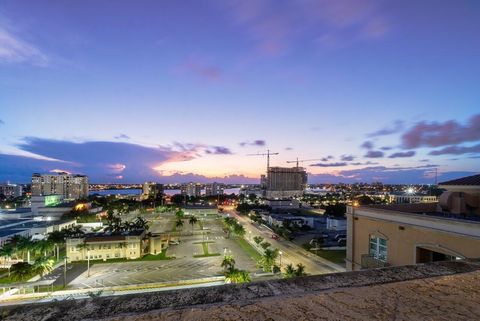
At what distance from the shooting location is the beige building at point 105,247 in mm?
33438

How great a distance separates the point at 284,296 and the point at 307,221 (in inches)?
2089

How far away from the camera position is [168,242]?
1640 inches

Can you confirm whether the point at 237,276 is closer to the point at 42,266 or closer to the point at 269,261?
the point at 269,261

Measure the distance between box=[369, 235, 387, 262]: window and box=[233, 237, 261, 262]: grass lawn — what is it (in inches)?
837

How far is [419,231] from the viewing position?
1015cm

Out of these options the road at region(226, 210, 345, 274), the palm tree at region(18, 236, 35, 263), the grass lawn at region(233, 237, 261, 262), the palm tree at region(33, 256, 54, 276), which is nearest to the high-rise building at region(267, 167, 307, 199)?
the road at region(226, 210, 345, 274)

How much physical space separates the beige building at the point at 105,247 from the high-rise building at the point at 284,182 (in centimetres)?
11676

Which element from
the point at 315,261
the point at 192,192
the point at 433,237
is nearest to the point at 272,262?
the point at 315,261

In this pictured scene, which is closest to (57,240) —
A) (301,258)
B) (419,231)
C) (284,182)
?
(301,258)

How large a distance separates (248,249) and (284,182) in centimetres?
11745

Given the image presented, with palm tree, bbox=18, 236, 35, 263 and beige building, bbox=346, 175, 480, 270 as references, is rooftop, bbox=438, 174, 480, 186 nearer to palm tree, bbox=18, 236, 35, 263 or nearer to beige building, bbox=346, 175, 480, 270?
beige building, bbox=346, 175, 480, 270

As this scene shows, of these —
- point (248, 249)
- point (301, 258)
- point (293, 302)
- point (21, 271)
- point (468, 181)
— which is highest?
point (468, 181)

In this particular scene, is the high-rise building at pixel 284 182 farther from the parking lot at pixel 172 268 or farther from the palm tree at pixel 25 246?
the palm tree at pixel 25 246

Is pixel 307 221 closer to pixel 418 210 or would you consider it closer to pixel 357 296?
pixel 418 210
